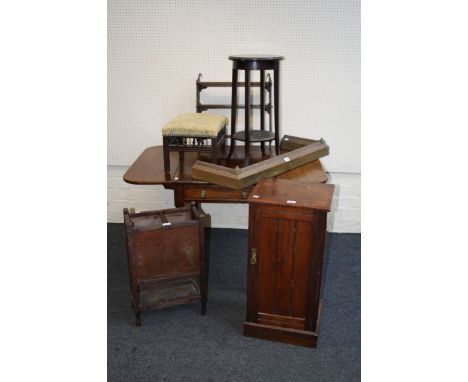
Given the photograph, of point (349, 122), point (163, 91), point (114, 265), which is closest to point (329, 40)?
point (349, 122)

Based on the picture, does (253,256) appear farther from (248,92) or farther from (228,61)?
(228,61)

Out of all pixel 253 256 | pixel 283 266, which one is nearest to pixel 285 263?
pixel 283 266

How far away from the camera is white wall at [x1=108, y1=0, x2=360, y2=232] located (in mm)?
3666

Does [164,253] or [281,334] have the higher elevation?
[164,253]

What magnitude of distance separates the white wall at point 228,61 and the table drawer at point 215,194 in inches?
42.3

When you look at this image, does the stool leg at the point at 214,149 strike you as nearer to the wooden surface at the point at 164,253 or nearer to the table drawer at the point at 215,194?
the table drawer at the point at 215,194

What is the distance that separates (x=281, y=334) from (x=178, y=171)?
1223 millimetres

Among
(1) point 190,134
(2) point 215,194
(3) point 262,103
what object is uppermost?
(3) point 262,103

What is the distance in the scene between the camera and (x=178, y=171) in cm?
314

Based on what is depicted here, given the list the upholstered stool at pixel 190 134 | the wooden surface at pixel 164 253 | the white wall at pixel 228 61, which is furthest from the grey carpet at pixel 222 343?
the white wall at pixel 228 61

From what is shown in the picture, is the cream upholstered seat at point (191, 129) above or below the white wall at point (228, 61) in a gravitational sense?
below

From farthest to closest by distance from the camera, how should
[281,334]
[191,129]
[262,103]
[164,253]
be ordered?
[262,103]
[191,129]
[164,253]
[281,334]

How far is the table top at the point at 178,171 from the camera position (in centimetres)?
298

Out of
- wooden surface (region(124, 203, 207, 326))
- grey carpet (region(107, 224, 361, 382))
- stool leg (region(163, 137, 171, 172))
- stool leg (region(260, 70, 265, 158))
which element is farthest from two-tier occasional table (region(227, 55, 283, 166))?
grey carpet (region(107, 224, 361, 382))
